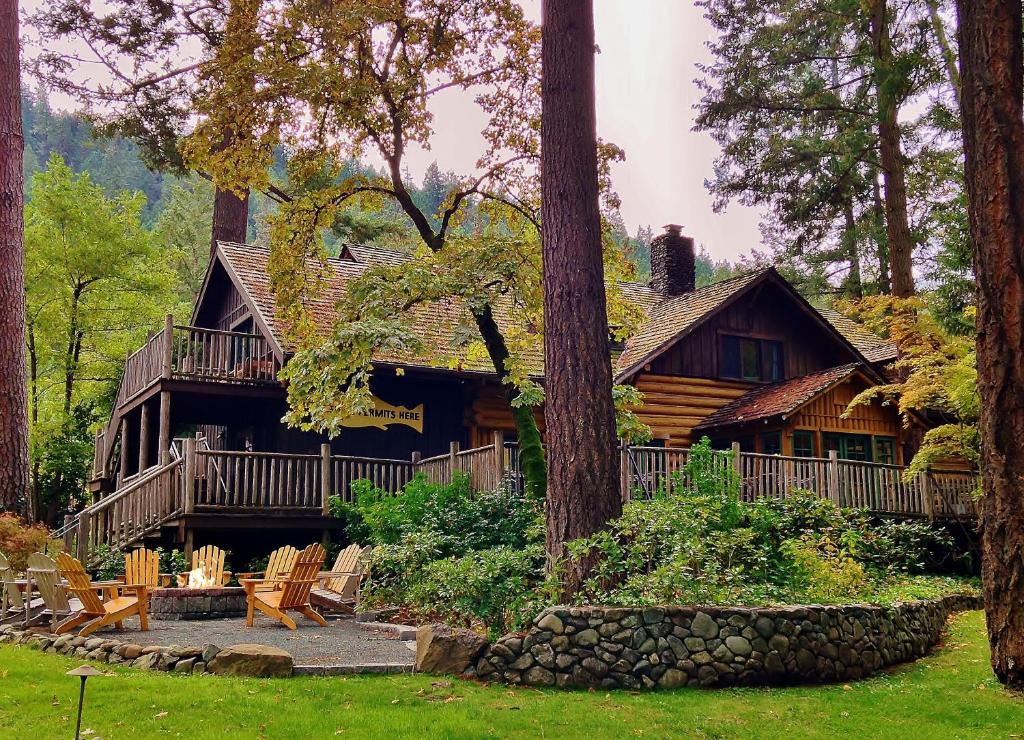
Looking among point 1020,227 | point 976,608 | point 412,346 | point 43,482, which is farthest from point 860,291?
point 43,482

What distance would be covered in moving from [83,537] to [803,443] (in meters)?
15.7

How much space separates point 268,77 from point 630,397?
314 inches

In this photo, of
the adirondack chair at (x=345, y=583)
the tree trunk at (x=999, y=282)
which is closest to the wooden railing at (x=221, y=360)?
the adirondack chair at (x=345, y=583)

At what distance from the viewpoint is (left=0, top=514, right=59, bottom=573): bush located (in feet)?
48.2

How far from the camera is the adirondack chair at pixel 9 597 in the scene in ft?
39.1

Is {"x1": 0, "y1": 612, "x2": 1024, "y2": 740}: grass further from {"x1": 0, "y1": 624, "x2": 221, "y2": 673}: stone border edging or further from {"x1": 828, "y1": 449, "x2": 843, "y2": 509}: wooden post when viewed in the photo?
{"x1": 828, "y1": 449, "x2": 843, "y2": 509}: wooden post

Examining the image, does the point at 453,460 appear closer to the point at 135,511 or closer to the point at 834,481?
the point at 135,511

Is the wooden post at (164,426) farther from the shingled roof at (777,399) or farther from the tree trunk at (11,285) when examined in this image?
the shingled roof at (777,399)

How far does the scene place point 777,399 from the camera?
22.9 meters

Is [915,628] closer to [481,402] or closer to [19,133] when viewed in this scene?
[481,402]

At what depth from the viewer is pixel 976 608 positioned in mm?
14984

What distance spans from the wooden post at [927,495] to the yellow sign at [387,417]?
10677 millimetres

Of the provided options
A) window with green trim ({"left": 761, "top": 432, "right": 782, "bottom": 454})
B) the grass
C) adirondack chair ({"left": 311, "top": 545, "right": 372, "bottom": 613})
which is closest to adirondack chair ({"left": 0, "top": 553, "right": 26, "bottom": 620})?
the grass

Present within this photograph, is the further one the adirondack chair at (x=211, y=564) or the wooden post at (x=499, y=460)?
the wooden post at (x=499, y=460)
